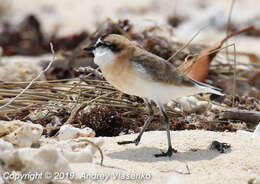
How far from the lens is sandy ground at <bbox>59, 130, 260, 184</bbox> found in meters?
2.68

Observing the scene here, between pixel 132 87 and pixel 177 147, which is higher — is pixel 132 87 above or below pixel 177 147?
above

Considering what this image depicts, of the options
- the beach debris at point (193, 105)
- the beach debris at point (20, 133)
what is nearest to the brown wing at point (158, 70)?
the beach debris at point (20, 133)

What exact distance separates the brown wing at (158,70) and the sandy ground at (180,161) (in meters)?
0.50

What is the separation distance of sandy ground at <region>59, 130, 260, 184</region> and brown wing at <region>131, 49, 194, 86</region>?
19.6 inches

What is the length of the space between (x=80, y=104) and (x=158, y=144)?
95cm

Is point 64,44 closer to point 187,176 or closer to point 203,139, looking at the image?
point 203,139

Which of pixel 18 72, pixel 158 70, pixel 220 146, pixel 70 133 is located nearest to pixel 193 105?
pixel 220 146

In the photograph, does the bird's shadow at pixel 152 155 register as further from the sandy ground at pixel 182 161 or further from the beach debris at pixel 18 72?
the beach debris at pixel 18 72

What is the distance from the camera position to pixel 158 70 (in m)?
3.19

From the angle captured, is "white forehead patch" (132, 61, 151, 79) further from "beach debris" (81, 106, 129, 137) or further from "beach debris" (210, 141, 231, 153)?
"beach debris" (81, 106, 129, 137)

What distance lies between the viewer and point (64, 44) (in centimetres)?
982

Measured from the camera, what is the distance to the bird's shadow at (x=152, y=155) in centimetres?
309

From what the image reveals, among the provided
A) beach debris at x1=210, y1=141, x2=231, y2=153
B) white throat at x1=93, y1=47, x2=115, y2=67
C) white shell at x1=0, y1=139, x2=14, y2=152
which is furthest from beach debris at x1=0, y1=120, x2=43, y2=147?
beach debris at x1=210, y1=141, x2=231, y2=153

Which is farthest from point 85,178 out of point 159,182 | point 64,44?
point 64,44
